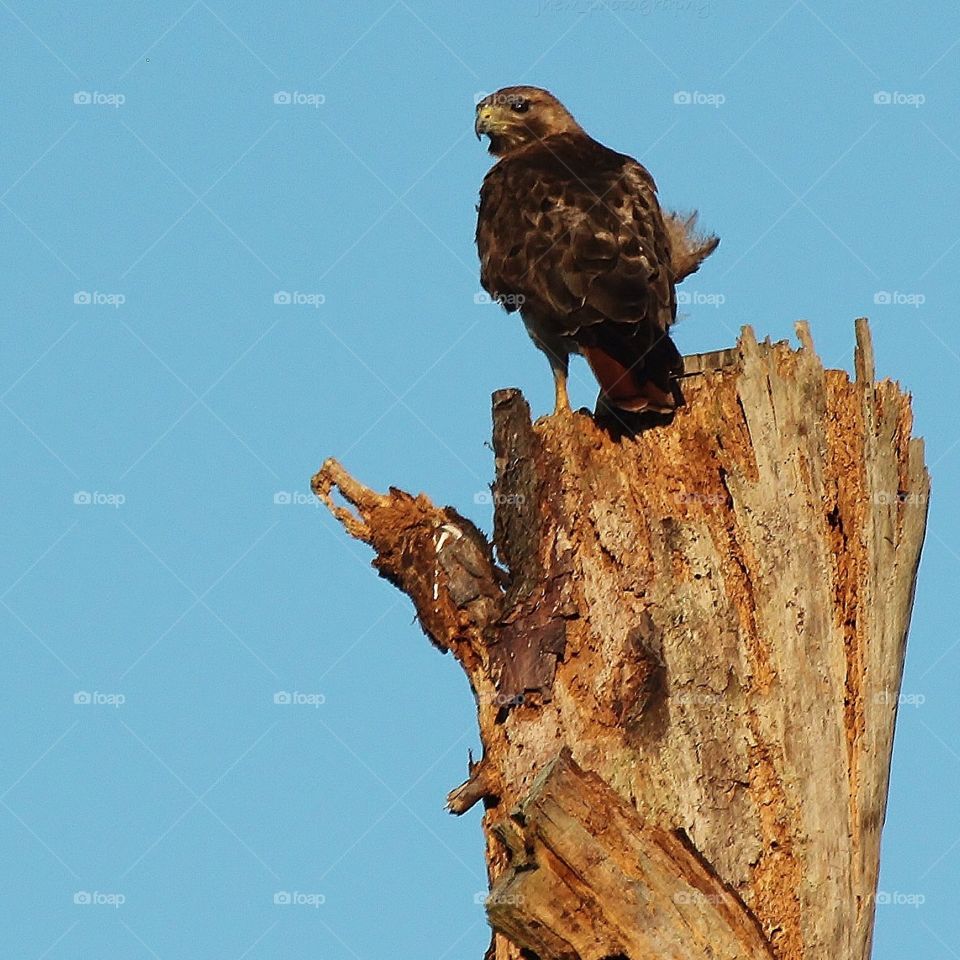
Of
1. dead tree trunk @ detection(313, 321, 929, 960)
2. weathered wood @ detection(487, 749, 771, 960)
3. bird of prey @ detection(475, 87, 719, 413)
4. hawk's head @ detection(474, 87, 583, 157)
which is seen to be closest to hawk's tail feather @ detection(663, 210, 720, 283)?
bird of prey @ detection(475, 87, 719, 413)

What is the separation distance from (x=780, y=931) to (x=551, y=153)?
502 centimetres

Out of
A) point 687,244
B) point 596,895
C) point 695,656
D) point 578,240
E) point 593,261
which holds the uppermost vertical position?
point 687,244

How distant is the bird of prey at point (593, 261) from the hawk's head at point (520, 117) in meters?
→ 0.68

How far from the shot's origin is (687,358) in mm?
6719

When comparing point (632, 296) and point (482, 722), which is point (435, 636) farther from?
point (632, 296)

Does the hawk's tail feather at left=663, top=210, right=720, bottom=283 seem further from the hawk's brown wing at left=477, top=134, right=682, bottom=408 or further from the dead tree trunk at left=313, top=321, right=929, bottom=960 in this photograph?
the dead tree trunk at left=313, top=321, right=929, bottom=960

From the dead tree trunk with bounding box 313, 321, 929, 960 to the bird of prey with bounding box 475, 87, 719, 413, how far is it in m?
0.50

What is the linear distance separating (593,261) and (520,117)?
2803 mm

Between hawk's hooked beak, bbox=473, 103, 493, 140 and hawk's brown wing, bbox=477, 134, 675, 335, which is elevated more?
hawk's hooked beak, bbox=473, 103, 493, 140

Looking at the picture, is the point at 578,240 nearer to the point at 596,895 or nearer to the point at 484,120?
the point at 484,120

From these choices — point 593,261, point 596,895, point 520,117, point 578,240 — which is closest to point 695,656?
point 596,895

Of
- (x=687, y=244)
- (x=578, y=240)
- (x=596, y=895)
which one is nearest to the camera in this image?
(x=596, y=895)

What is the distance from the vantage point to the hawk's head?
32.8 feet

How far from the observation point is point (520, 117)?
10.0 meters
